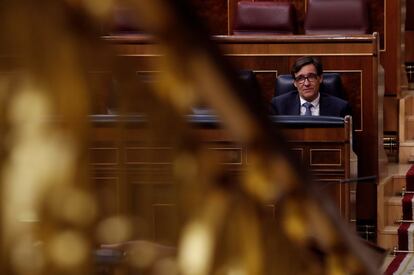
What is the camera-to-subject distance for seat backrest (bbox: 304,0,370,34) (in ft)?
9.98

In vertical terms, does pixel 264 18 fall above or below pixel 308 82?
above

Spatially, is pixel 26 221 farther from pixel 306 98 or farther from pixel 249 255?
pixel 306 98

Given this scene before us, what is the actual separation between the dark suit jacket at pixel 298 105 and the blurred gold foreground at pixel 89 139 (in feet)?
6.41

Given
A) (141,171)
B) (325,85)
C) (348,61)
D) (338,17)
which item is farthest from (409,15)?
(141,171)

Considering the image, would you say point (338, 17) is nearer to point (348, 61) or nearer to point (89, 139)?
point (348, 61)

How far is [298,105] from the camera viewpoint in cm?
240

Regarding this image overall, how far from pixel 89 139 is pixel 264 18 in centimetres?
280

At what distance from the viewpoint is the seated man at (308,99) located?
2.38 m

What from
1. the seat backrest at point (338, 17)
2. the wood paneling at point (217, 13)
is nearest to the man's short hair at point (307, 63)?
the seat backrest at point (338, 17)

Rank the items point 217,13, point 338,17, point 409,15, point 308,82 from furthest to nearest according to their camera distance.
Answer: point 409,15, point 217,13, point 338,17, point 308,82

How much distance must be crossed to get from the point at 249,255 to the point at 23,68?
0.53 feet

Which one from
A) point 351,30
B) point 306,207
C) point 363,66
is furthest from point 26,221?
point 351,30

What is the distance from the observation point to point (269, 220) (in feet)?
1.61

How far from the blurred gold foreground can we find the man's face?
1959 mm
